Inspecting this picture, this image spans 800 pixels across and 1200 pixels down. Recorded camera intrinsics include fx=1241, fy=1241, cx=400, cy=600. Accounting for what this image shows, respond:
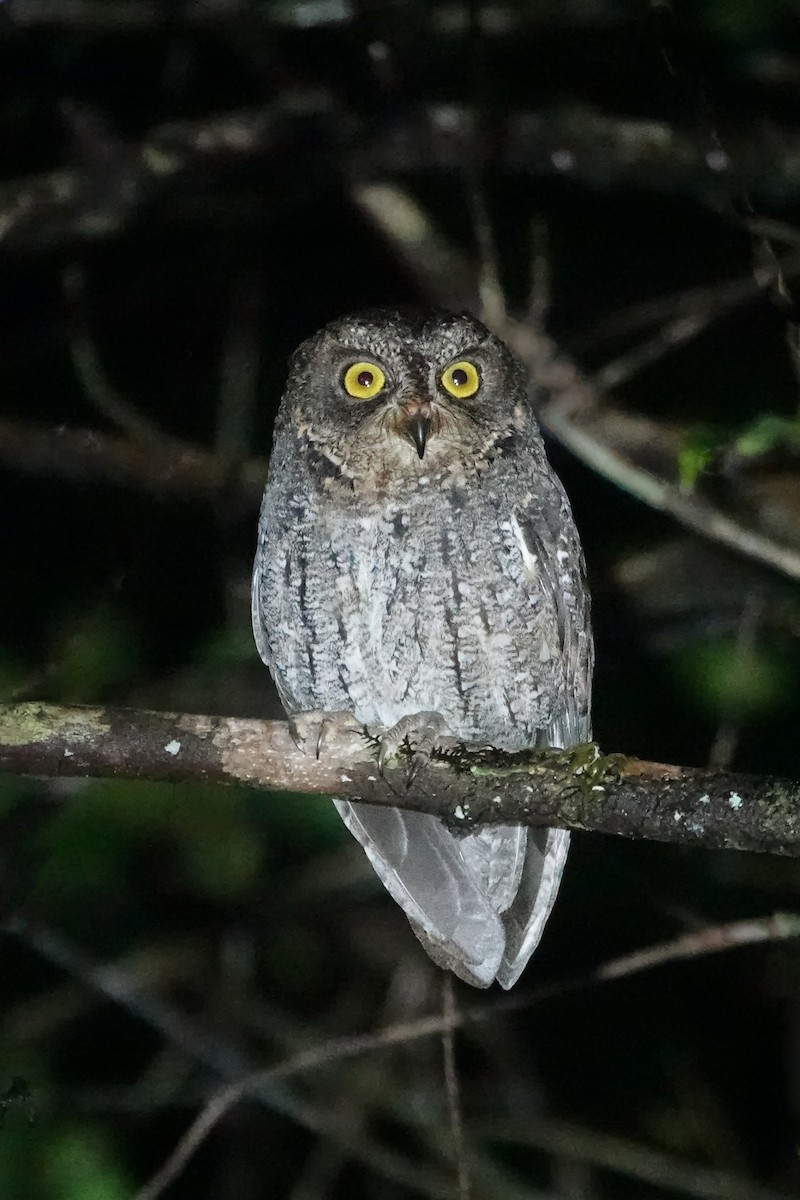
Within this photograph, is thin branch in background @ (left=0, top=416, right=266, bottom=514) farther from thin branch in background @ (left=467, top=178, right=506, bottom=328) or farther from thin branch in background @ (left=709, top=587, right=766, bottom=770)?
thin branch in background @ (left=709, top=587, right=766, bottom=770)

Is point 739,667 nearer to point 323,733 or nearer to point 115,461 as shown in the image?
point 323,733

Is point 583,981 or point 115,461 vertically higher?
point 115,461

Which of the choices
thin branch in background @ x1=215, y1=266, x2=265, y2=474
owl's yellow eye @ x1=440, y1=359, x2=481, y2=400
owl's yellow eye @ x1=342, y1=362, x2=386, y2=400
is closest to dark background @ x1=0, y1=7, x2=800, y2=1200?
thin branch in background @ x1=215, y1=266, x2=265, y2=474

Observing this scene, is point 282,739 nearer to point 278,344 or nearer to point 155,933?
point 155,933

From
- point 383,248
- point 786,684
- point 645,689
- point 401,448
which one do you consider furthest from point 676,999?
point 383,248

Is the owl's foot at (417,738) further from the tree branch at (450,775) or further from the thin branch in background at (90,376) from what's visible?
the thin branch in background at (90,376)

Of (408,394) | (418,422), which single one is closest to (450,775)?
(418,422)
